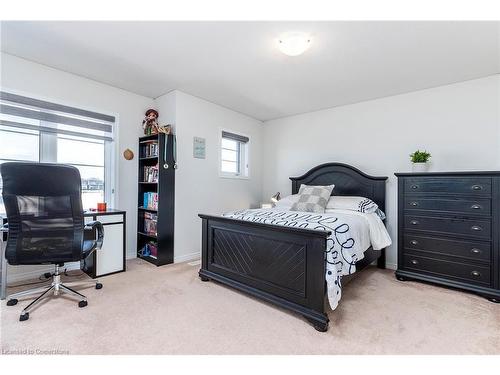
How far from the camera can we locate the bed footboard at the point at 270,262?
1922mm

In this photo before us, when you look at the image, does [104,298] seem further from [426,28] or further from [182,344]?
[426,28]

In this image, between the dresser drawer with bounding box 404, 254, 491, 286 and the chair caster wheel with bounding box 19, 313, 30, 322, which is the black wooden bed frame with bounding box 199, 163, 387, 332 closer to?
the dresser drawer with bounding box 404, 254, 491, 286

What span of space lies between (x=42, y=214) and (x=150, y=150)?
67.4 inches

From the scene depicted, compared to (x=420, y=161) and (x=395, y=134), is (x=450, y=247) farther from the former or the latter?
(x=395, y=134)

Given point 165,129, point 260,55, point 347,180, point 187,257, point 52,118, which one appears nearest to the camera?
point 260,55

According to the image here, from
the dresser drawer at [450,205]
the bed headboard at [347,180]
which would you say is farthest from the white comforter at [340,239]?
the bed headboard at [347,180]

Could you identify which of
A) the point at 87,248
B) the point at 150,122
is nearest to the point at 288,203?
the point at 150,122

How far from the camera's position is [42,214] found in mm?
2041

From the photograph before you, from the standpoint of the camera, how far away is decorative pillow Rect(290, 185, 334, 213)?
126 inches

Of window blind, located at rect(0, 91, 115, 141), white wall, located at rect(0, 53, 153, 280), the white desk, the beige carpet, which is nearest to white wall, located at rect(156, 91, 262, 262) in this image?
white wall, located at rect(0, 53, 153, 280)
